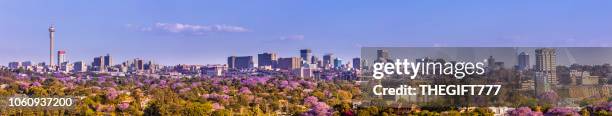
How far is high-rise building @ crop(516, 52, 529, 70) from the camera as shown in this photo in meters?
6.94

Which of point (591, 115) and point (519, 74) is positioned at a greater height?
point (519, 74)

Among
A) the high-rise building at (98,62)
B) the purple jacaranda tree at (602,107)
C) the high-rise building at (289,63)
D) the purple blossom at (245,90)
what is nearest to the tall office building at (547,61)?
the purple jacaranda tree at (602,107)

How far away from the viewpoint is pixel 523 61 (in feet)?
23.5

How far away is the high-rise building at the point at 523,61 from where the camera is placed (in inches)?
273

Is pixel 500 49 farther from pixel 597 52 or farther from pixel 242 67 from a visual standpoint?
pixel 242 67

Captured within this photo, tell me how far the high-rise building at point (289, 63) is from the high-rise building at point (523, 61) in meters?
20.3

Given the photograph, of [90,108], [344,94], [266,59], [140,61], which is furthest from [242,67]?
[90,108]

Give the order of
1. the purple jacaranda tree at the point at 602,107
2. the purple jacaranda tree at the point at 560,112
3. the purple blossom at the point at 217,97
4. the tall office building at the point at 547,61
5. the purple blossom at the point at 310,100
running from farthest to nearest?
the purple blossom at the point at 217,97, the purple blossom at the point at 310,100, the purple jacaranda tree at the point at 602,107, the purple jacaranda tree at the point at 560,112, the tall office building at the point at 547,61

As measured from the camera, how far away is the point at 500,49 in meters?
6.46

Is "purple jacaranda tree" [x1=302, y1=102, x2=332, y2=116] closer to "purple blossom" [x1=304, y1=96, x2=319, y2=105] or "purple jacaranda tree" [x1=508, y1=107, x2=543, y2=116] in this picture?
"purple blossom" [x1=304, y1=96, x2=319, y2=105]

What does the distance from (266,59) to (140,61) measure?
7165mm

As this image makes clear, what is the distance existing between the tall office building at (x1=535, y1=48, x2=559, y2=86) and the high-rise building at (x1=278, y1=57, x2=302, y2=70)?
65.9 ft

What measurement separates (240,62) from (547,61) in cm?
2403

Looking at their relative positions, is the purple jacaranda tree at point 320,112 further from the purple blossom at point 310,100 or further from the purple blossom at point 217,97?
the purple blossom at point 217,97
